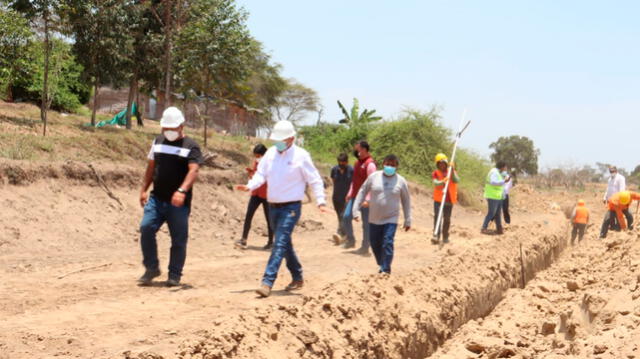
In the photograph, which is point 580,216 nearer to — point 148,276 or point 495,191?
point 495,191

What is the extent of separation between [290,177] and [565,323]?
281 cm

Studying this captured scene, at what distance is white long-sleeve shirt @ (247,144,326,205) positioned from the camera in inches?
246

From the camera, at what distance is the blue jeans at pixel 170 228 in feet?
20.6

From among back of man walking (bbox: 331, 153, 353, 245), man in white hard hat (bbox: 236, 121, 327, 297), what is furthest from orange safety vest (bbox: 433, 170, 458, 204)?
man in white hard hat (bbox: 236, 121, 327, 297)

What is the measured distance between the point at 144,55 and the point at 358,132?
30.1 ft

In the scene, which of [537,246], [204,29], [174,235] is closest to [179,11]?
[204,29]

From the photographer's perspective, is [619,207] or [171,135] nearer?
[171,135]

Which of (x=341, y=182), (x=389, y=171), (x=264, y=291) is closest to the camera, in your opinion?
(x=264, y=291)

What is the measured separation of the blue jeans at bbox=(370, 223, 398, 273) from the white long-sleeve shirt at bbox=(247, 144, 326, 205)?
4.80ft

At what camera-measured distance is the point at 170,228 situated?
632 centimetres

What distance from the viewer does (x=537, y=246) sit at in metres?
11.1

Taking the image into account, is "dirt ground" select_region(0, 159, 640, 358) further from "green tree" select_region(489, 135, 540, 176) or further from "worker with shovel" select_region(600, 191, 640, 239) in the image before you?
"green tree" select_region(489, 135, 540, 176)

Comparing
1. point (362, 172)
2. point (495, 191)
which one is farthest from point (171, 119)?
point (495, 191)

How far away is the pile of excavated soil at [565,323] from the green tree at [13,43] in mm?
14529
